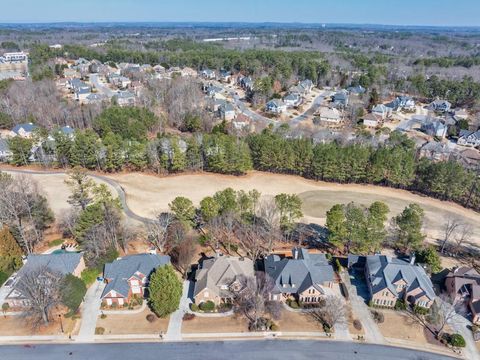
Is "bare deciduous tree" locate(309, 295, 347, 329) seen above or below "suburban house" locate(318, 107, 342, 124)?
below

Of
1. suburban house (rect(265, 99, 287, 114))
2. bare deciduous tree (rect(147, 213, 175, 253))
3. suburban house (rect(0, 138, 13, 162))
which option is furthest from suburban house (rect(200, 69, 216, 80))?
bare deciduous tree (rect(147, 213, 175, 253))

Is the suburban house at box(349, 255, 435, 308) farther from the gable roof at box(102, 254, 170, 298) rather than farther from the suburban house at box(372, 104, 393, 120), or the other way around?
the suburban house at box(372, 104, 393, 120)

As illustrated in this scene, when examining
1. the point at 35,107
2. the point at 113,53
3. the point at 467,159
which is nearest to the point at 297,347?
the point at 467,159

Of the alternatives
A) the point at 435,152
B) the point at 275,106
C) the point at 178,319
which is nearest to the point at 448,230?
the point at 435,152

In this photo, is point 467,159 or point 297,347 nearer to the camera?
point 297,347

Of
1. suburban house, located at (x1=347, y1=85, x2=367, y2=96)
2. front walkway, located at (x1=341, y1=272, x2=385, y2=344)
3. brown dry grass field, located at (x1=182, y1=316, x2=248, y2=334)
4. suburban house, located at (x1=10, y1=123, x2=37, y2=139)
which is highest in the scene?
suburban house, located at (x1=347, y1=85, x2=367, y2=96)

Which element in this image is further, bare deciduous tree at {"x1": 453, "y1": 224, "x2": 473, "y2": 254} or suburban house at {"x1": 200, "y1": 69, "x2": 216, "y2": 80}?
suburban house at {"x1": 200, "y1": 69, "x2": 216, "y2": 80}

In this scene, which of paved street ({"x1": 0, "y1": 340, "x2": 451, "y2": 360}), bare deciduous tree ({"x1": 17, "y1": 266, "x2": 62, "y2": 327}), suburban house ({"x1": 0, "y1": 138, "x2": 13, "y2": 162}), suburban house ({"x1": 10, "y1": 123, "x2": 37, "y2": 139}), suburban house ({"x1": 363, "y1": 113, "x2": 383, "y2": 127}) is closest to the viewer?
paved street ({"x1": 0, "y1": 340, "x2": 451, "y2": 360})

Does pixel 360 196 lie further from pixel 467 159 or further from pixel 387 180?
pixel 467 159

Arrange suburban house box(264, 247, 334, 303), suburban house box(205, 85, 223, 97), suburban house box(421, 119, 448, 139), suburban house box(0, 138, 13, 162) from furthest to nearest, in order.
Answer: suburban house box(205, 85, 223, 97) → suburban house box(421, 119, 448, 139) → suburban house box(0, 138, 13, 162) → suburban house box(264, 247, 334, 303)
